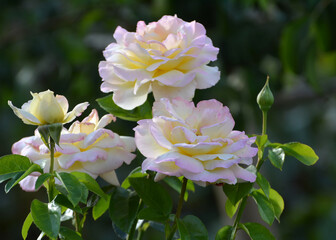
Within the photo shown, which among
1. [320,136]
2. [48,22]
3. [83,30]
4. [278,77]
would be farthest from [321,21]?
[320,136]

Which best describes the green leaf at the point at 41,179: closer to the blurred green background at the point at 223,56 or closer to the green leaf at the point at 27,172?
the green leaf at the point at 27,172

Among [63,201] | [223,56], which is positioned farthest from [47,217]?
[223,56]

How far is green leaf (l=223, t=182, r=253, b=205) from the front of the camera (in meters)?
0.45

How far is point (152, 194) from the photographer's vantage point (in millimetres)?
489

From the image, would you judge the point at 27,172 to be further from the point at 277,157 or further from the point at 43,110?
the point at 277,157


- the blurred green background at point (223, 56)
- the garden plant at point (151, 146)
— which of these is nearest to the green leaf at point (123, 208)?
the garden plant at point (151, 146)

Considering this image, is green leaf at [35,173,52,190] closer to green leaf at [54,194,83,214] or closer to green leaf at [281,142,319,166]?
green leaf at [54,194,83,214]

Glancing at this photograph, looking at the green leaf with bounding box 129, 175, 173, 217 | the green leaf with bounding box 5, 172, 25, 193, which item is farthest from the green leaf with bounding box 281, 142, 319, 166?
the green leaf with bounding box 5, 172, 25, 193

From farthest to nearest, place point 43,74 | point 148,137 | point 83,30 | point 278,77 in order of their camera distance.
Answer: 1. point 43,74
2. point 83,30
3. point 278,77
4. point 148,137

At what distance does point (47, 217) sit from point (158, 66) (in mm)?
141

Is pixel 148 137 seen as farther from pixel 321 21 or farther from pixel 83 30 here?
pixel 83 30

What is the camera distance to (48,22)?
207 centimetres

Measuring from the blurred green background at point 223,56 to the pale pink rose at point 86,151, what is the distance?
86 centimetres

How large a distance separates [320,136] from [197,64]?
10.2 feet
